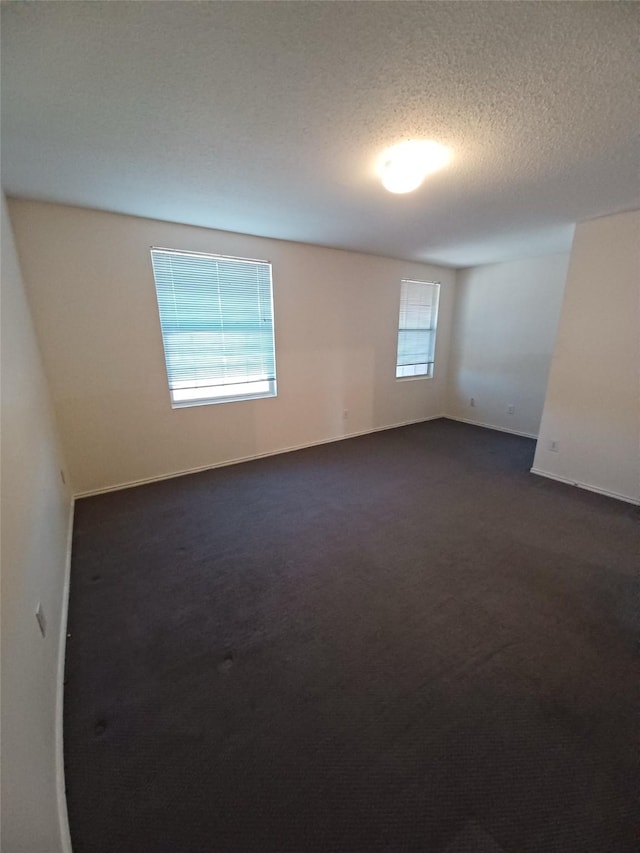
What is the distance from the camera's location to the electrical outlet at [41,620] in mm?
1263

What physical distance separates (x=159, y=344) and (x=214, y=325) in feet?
1.84

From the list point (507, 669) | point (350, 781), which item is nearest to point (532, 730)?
point (507, 669)

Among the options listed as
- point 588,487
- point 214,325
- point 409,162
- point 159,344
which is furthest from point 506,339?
point 159,344

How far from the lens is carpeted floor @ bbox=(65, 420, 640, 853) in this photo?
3.29 ft

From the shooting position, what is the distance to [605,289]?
8.87 feet

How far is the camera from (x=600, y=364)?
2832 mm

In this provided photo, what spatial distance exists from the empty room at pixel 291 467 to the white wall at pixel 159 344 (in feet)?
0.09

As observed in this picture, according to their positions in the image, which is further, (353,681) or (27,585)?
(353,681)

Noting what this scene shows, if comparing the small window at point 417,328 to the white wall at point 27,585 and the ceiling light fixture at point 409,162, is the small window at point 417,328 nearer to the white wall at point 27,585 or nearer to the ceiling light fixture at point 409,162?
the ceiling light fixture at point 409,162

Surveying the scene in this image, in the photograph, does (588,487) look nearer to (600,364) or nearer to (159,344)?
(600,364)

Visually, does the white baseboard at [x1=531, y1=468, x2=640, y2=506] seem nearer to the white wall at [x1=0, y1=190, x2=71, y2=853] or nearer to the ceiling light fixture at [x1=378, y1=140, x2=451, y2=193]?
the ceiling light fixture at [x1=378, y1=140, x2=451, y2=193]

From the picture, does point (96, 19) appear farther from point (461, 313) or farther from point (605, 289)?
point (461, 313)

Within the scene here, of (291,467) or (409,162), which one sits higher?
(409,162)

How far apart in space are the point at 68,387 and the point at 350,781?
3157 mm
